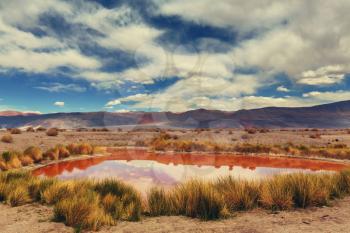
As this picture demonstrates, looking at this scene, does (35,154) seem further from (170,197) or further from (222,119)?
(222,119)

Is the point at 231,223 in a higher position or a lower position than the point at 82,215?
lower

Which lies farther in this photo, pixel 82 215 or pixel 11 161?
pixel 11 161

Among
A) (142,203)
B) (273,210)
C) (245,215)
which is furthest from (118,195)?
(273,210)

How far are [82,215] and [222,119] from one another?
11596cm

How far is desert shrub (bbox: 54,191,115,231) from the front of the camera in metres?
4.93

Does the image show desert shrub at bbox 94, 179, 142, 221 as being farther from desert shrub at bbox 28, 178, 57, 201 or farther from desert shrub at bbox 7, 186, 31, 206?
desert shrub at bbox 7, 186, 31, 206

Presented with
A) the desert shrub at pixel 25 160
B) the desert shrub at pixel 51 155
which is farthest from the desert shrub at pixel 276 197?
the desert shrub at pixel 51 155

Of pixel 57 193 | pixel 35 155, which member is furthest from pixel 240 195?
pixel 35 155

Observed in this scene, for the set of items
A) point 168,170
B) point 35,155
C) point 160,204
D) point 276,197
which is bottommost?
point 168,170

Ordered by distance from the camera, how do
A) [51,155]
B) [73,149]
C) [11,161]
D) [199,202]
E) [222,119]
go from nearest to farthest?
[199,202], [11,161], [51,155], [73,149], [222,119]

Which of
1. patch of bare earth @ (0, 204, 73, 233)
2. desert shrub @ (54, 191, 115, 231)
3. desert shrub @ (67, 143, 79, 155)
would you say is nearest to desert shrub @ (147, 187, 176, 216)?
desert shrub @ (54, 191, 115, 231)

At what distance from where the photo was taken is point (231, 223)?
16.5 feet

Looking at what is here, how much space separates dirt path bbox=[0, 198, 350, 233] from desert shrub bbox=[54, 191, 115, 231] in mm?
151

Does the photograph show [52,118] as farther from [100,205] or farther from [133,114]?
[100,205]
